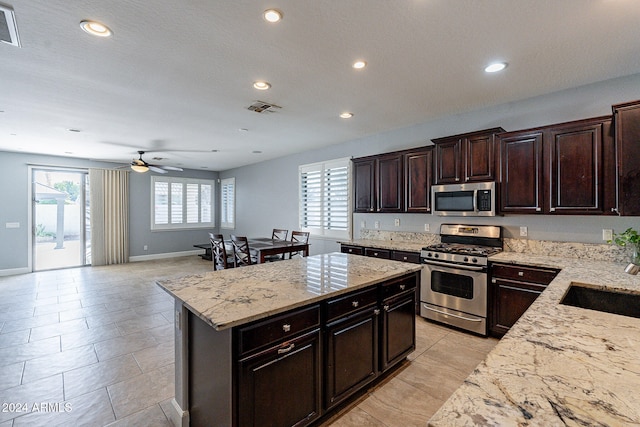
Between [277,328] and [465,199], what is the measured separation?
9.74ft

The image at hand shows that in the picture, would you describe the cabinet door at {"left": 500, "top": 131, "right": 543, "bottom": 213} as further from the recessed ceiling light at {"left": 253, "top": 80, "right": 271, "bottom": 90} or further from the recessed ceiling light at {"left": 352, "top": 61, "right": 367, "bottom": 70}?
the recessed ceiling light at {"left": 253, "top": 80, "right": 271, "bottom": 90}

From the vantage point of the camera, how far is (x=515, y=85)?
2.99 metres

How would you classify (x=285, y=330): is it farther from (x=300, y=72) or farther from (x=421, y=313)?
(x=421, y=313)

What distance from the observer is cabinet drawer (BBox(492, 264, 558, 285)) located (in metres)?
2.77

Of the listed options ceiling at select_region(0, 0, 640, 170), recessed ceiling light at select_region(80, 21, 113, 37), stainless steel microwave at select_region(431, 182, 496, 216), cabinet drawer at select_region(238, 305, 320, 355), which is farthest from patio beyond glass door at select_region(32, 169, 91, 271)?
stainless steel microwave at select_region(431, 182, 496, 216)

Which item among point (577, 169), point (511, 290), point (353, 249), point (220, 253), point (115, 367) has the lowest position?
point (115, 367)

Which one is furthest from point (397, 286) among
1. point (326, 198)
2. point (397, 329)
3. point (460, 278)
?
point (326, 198)

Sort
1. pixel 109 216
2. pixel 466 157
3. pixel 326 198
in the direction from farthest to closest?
pixel 109 216, pixel 326 198, pixel 466 157

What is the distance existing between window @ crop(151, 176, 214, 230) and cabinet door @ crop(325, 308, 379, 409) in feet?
25.9

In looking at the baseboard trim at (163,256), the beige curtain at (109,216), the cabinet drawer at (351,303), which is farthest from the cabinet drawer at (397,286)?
the baseboard trim at (163,256)

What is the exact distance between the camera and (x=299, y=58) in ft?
8.04

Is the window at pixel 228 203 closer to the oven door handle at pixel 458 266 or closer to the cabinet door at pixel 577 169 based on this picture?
the oven door handle at pixel 458 266

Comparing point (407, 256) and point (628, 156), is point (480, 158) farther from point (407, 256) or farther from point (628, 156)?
point (407, 256)

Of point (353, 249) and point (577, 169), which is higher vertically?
point (577, 169)
